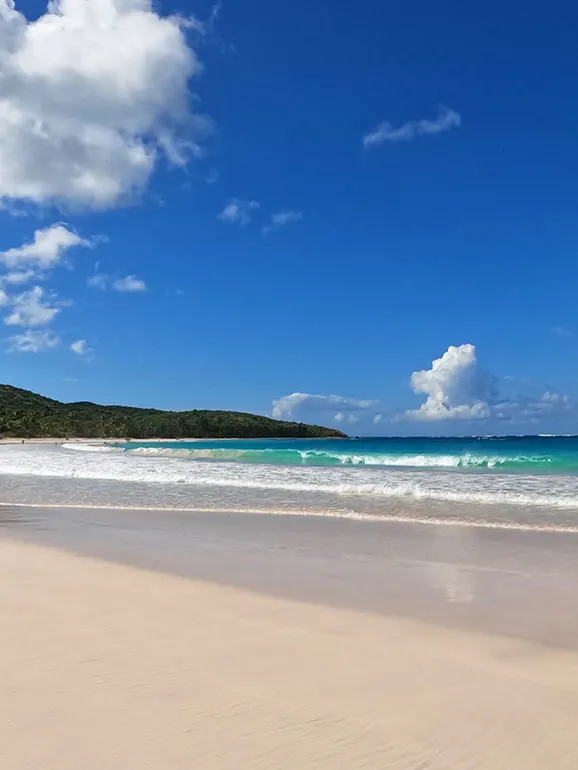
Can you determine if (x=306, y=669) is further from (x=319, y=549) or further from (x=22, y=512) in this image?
(x=22, y=512)

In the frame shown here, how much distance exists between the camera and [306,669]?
14.3 feet

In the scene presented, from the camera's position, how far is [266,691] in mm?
3953

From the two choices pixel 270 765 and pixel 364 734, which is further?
pixel 364 734

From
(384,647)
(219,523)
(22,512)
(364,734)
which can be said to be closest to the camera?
(364,734)

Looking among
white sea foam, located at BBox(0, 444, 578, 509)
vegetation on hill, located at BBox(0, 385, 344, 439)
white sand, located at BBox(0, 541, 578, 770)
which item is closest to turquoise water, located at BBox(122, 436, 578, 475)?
A: white sea foam, located at BBox(0, 444, 578, 509)

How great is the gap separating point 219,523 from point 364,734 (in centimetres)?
942

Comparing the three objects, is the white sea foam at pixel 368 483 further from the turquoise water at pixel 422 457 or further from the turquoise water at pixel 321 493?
the turquoise water at pixel 422 457

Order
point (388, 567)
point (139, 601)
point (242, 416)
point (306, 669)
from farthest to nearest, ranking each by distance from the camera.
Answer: point (242, 416) < point (388, 567) < point (139, 601) < point (306, 669)

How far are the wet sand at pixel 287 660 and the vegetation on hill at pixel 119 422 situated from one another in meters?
129

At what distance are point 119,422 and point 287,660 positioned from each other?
Answer: 156m

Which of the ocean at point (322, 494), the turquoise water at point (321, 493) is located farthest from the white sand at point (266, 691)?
the turquoise water at point (321, 493)

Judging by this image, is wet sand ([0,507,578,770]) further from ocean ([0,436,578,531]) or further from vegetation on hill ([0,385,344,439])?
vegetation on hill ([0,385,344,439])

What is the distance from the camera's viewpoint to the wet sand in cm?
325

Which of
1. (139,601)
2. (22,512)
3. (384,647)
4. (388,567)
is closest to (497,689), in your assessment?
(384,647)
